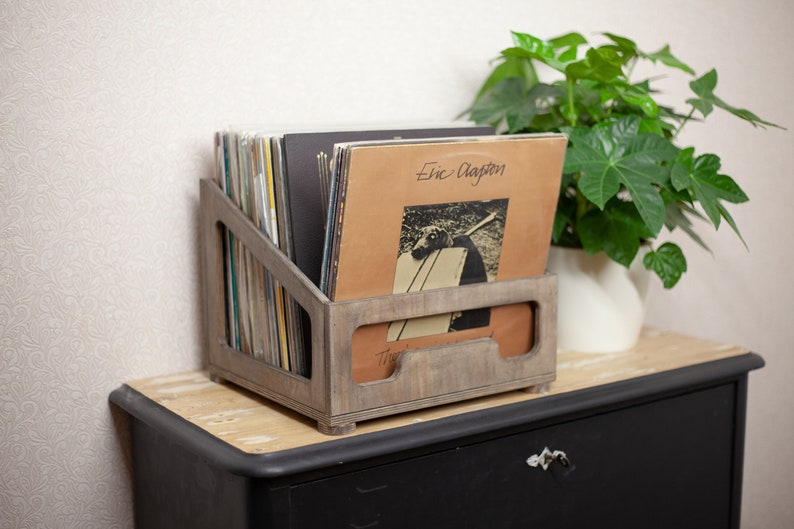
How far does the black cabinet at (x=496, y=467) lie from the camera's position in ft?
2.98

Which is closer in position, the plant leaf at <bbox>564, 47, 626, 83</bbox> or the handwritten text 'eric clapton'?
the handwritten text 'eric clapton'

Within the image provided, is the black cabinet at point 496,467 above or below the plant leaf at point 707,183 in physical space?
below

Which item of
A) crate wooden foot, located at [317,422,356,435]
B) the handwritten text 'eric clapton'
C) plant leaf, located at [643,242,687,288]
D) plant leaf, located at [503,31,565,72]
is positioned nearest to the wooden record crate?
crate wooden foot, located at [317,422,356,435]

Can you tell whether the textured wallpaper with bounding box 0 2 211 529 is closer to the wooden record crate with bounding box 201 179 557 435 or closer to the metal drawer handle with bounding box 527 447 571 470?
the wooden record crate with bounding box 201 179 557 435

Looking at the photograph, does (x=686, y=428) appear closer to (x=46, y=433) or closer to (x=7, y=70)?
(x=46, y=433)

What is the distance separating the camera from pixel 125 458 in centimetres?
119

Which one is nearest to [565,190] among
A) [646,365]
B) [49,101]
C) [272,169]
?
[646,365]

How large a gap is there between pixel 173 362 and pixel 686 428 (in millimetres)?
770

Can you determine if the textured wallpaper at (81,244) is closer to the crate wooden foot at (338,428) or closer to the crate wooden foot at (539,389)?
the crate wooden foot at (338,428)

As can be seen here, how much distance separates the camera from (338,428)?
940 millimetres

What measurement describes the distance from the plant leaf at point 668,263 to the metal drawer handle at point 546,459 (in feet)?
1.13

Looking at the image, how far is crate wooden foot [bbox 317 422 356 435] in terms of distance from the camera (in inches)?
36.9

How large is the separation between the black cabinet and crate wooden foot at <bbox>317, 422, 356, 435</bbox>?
15 mm

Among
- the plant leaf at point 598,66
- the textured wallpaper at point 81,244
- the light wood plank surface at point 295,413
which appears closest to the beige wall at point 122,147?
the textured wallpaper at point 81,244
